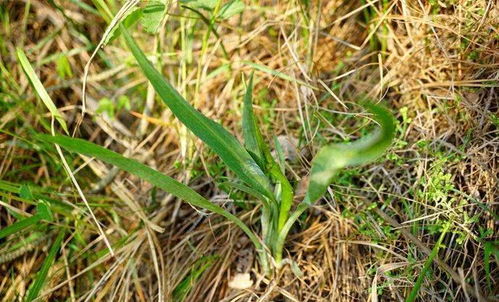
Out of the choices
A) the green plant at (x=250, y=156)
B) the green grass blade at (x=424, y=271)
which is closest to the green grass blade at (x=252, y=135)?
the green plant at (x=250, y=156)

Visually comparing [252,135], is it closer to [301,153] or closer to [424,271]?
[301,153]

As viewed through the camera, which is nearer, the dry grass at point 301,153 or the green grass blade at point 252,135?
the green grass blade at point 252,135

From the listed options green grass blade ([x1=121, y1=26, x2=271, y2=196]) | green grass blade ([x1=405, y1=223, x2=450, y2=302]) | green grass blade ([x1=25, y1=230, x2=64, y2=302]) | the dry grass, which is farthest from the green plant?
green grass blade ([x1=25, y1=230, x2=64, y2=302])

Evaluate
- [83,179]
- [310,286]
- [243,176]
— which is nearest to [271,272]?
[310,286]

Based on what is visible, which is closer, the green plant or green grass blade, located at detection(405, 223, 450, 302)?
the green plant

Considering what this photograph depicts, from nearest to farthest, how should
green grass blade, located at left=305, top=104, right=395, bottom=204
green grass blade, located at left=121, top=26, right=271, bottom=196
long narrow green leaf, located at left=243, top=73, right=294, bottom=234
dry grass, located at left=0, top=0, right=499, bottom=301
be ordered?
1. green grass blade, located at left=305, top=104, right=395, bottom=204
2. green grass blade, located at left=121, top=26, right=271, bottom=196
3. long narrow green leaf, located at left=243, top=73, right=294, bottom=234
4. dry grass, located at left=0, top=0, right=499, bottom=301

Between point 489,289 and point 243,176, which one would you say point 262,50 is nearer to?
point 243,176

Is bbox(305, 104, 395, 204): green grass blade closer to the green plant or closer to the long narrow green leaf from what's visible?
the green plant

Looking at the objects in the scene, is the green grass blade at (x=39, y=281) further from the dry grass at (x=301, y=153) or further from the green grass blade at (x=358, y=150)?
the green grass blade at (x=358, y=150)
